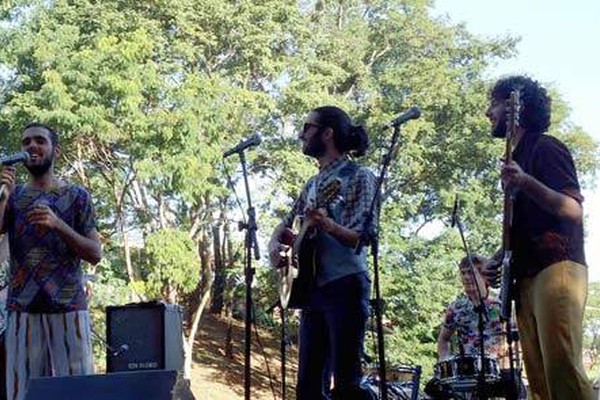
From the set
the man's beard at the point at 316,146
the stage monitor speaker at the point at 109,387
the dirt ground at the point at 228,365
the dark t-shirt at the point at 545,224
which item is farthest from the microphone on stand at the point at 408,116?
the dirt ground at the point at 228,365

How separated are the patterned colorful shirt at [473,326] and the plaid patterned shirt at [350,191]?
2.48 metres

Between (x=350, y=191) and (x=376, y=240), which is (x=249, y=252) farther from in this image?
(x=376, y=240)

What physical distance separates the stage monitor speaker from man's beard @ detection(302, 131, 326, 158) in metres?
1.84

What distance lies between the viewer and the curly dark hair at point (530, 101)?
304 cm

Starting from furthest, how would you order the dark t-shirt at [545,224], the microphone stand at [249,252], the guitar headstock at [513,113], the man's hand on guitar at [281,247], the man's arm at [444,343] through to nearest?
1. the man's arm at [444,343]
2. the microphone stand at [249,252]
3. the man's hand on guitar at [281,247]
4. the guitar headstock at [513,113]
5. the dark t-shirt at [545,224]

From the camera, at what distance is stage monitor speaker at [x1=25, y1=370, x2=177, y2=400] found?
1958 mm

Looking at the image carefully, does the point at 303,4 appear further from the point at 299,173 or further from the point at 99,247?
the point at 99,247

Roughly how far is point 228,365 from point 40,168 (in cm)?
1465

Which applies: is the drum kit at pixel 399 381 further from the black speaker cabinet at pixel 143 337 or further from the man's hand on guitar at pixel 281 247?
the black speaker cabinet at pixel 143 337

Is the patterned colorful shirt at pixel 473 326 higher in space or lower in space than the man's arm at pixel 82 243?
lower

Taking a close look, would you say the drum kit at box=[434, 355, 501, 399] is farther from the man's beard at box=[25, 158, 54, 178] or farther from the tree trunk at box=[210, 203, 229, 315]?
the tree trunk at box=[210, 203, 229, 315]

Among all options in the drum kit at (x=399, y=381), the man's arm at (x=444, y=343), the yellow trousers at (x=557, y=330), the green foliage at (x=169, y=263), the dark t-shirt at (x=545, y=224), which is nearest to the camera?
the yellow trousers at (x=557, y=330)

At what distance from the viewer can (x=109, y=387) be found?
2.00 m

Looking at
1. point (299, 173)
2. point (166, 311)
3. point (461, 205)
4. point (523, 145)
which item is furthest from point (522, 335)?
point (461, 205)
